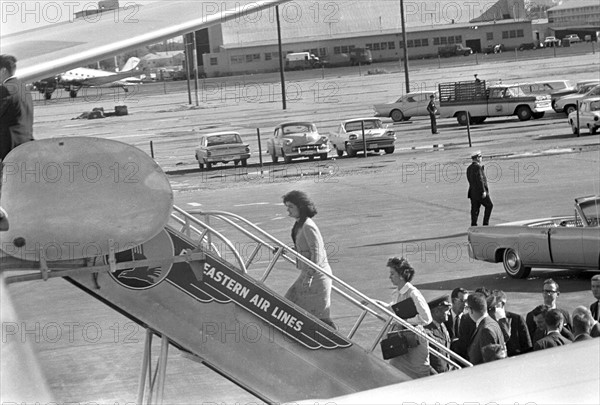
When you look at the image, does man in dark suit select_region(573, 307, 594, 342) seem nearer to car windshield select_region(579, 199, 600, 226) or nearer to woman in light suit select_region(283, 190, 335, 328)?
woman in light suit select_region(283, 190, 335, 328)

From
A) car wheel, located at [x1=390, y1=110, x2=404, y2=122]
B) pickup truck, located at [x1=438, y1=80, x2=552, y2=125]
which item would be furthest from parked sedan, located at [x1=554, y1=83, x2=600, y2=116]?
car wheel, located at [x1=390, y1=110, x2=404, y2=122]

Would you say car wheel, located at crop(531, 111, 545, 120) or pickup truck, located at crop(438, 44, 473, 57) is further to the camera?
car wheel, located at crop(531, 111, 545, 120)

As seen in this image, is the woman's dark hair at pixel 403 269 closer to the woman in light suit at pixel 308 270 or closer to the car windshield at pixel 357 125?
the woman in light suit at pixel 308 270

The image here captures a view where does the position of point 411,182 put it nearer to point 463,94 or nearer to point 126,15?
point 463,94

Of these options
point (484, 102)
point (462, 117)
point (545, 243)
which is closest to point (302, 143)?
point (462, 117)

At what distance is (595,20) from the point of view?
504 inches

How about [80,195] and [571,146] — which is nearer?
[80,195]

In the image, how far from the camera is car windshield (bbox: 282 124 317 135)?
25.8 meters

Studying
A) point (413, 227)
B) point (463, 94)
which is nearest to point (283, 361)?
point (413, 227)

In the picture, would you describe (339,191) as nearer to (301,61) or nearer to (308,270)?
(301,61)

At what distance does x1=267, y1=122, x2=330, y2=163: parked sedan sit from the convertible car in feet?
43.2

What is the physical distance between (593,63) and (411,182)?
2138 cm

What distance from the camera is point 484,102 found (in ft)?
108

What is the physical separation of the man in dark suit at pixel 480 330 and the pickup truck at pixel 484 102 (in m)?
23.7
